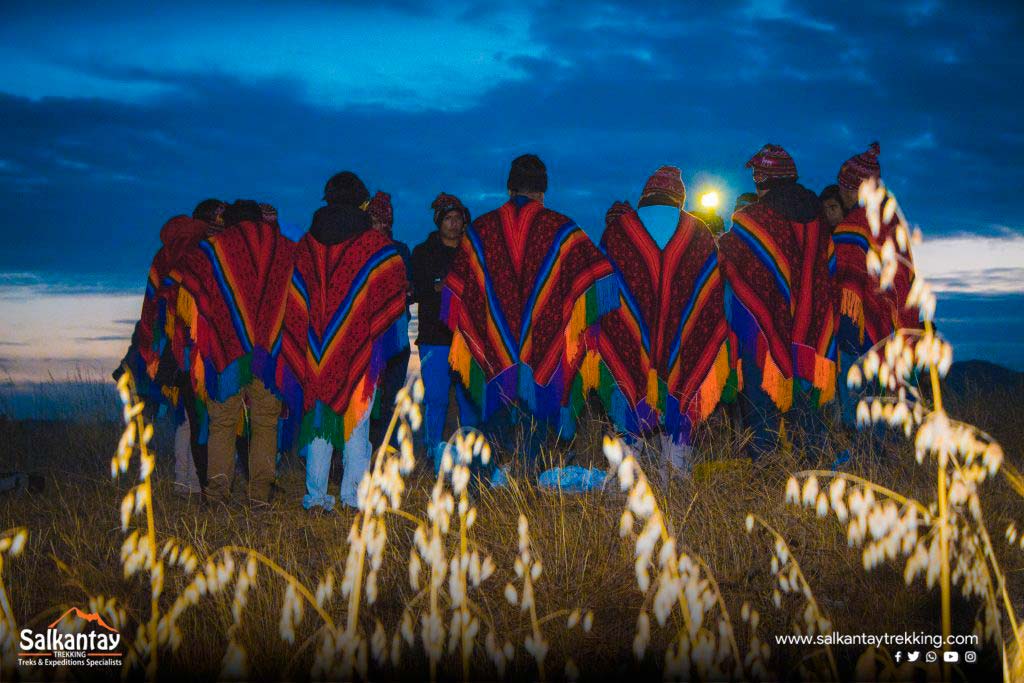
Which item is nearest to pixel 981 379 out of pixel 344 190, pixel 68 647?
pixel 344 190

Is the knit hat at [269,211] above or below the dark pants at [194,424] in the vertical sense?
above

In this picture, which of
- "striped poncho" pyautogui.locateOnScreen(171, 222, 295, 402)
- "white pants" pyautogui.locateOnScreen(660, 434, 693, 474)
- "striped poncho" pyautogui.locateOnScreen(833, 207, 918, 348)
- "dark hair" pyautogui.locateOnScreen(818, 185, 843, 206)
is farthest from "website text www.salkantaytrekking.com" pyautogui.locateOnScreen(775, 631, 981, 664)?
"dark hair" pyautogui.locateOnScreen(818, 185, 843, 206)

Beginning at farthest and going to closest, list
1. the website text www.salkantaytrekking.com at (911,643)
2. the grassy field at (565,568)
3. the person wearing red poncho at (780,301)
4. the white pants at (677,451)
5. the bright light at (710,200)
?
the bright light at (710,200) < the person wearing red poncho at (780,301) < the white pants at (677,451) < the grassy field at (565,568) < the website text www.salkantaytrekking.com at (911,643)

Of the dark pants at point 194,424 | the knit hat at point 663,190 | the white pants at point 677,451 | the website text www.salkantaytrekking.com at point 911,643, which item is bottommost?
the website text www.salkantaytrekking.com at point 911,643

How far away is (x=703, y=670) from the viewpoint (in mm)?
2383

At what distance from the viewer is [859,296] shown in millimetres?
6730

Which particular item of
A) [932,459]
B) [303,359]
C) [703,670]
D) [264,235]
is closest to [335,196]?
[264,235]

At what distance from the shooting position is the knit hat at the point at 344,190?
6.45m

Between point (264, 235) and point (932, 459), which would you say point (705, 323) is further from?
point (264, 235)

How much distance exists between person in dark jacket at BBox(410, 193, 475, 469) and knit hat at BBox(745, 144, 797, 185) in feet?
6.46

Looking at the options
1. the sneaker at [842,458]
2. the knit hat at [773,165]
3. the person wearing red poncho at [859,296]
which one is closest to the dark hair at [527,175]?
the knit hat at [773,165]

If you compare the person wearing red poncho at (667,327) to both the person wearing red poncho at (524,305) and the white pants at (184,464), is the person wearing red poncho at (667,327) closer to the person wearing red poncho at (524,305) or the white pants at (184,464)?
the person wearing red poncho at (524,305)

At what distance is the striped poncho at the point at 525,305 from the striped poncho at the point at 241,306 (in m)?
1.08

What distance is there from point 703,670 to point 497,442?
162 inches
